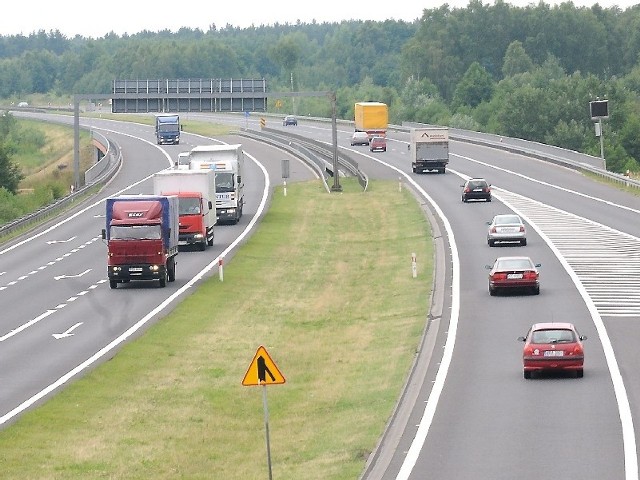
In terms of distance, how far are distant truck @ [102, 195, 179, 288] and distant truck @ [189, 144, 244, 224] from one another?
69.0 feet

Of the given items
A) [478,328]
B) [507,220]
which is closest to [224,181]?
[507,220]

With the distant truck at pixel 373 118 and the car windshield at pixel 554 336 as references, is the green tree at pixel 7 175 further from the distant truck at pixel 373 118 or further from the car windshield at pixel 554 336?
the car windshield at pixel 554 336

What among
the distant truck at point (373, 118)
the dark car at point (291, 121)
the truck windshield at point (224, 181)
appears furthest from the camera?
the dark car at point (291, 121)

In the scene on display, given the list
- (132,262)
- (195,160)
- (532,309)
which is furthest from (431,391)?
(195,160)

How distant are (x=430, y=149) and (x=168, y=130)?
45248 millimetres

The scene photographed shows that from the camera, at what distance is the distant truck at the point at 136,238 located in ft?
182

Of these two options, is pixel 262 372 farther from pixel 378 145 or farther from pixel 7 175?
pixel 378 145

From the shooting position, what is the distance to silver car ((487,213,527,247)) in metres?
65.8

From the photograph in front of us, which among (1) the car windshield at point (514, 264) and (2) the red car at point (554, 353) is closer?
(2) the red car at point (554, 353)

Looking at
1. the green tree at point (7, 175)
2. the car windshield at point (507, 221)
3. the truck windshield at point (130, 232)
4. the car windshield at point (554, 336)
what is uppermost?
the truck windshield at point (130, 232)

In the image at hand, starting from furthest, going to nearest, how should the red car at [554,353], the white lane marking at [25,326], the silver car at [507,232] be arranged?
the silver car at [507,232]
the white lane marking at [25,326]
the red car at [554,353]

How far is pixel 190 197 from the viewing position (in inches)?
2628

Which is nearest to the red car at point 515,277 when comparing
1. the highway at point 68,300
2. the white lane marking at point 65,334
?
the highway at point 68,300

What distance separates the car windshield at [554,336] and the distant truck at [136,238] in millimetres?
23023
